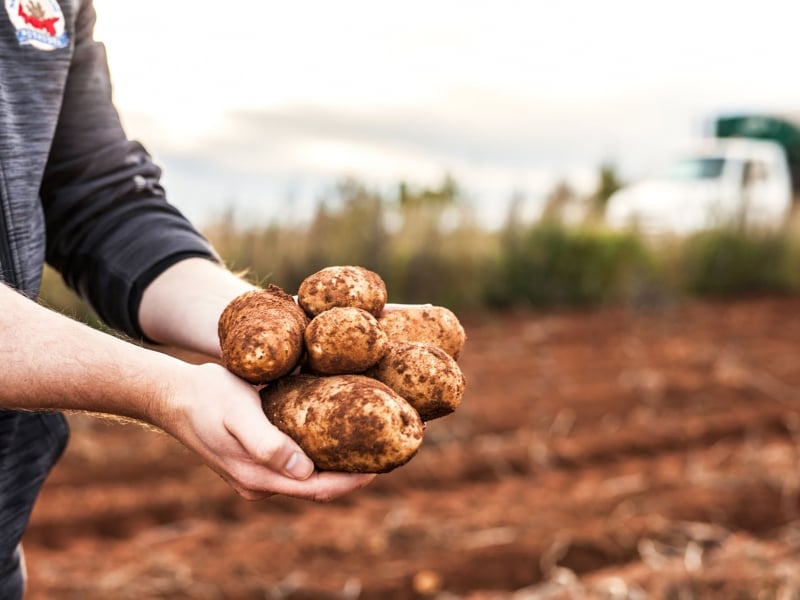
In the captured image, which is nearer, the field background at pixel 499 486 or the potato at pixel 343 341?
the potato at pixel 343 341

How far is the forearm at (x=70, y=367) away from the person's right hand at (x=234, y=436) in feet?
0.07

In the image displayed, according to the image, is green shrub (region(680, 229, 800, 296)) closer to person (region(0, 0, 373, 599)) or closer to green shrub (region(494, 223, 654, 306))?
green shrub (region(494, 223, 654, 306))

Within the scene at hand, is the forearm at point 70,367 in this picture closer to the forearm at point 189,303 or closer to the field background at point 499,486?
the forearm at point 189,303

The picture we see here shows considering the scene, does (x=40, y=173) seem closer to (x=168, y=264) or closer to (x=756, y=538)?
(x=168, y=264)

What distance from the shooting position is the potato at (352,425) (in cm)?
128

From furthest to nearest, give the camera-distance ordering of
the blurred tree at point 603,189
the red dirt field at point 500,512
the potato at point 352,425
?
the blurred tree at point 603,189
the red dirt field at point 500,512
the potato at point 352,425

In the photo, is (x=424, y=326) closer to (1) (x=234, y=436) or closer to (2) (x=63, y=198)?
(1) (x=234, y=436)

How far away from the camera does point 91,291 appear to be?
176cm

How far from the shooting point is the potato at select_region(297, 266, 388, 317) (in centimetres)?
147

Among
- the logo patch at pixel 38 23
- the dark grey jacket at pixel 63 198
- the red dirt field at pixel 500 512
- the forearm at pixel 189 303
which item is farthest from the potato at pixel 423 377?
the red dirt field at pixel 500 512

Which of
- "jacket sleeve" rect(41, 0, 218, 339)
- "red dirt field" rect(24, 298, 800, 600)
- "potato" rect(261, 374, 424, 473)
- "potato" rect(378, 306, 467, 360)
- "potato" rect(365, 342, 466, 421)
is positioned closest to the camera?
"potato" rect(261, 374, 424, 473)

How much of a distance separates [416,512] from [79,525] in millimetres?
1321

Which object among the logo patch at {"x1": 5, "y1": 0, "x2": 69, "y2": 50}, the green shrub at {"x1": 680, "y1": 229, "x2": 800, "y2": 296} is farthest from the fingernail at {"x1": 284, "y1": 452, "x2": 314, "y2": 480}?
the green shrub at {"x1": 680, "y1": 229, "x2": 800, "y2": 296}

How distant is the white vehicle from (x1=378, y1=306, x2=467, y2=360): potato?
759cm
